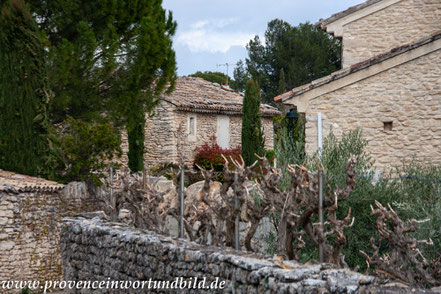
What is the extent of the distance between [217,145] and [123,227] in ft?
56.4

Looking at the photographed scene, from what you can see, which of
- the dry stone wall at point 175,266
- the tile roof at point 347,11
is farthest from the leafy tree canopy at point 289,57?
the dry stone wall at point 175,266

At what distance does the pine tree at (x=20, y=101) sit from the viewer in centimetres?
1438

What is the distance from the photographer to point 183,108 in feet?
81.1

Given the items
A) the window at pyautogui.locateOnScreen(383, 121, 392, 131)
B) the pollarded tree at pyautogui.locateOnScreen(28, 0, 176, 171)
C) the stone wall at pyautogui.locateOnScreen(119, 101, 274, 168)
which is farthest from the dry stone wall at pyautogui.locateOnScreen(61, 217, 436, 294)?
the stone wall at pyautogui.locateOnScreen(119, 101, 274, 168)

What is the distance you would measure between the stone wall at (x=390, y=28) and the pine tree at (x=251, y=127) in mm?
9566

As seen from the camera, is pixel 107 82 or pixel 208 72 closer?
pixel 107 82

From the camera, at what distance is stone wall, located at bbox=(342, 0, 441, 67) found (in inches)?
536

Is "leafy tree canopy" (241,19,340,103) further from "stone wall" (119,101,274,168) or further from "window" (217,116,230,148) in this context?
"stone wall" (119,101,274,168)

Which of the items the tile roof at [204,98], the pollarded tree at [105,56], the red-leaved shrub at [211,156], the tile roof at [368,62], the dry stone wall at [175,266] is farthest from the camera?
the tile roof at [204,98]

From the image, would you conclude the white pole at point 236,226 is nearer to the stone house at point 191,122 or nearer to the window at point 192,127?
the stone house at point 191,122

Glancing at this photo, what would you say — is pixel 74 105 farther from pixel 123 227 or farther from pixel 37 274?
pixel 123 227

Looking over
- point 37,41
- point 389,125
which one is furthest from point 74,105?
point 389,125

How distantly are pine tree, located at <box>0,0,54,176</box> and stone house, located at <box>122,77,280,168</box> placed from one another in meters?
8.96

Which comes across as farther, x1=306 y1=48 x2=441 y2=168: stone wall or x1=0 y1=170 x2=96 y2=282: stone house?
x1=0 y1=170 x2=96 y2=282: stone house
